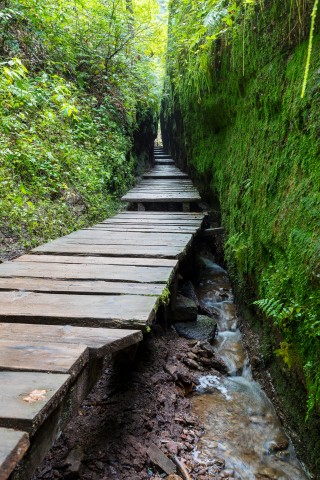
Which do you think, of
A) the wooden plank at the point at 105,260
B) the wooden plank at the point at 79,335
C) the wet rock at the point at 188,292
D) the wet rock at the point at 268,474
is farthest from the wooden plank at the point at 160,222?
the wooden plank at the point at 79,335

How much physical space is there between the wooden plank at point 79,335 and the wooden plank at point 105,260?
139 cm

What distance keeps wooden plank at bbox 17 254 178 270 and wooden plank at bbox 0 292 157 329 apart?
89cm

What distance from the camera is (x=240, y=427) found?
2.72 meters

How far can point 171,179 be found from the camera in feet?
34.6

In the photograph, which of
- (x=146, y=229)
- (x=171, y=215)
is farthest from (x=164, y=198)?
(x=146, y=229)

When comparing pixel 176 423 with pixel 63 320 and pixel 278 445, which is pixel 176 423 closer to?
pixel 278 445

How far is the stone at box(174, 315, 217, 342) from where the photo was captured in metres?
3.87

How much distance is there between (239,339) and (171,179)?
726 cm

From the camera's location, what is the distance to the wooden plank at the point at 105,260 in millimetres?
3254

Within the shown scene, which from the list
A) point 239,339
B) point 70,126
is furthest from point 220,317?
point 70,126

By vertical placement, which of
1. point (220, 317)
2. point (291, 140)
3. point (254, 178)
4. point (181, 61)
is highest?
point (181, 61)

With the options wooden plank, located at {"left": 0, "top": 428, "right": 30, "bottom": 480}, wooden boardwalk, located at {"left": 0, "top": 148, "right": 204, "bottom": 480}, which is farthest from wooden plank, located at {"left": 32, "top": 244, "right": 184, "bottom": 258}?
wooden plank, located at {"left": 0, "top": 428, "right": 30, "bottom": 480}

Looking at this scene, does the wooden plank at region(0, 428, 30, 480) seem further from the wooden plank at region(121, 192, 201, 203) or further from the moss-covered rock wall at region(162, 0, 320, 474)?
the wooden plank at region(121, 192, 201, 203)

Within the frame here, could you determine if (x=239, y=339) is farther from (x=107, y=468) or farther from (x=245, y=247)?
→ (x=107, y=468)
